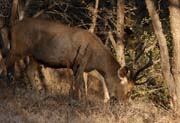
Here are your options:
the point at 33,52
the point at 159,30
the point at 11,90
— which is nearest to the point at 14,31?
the point at 33,52

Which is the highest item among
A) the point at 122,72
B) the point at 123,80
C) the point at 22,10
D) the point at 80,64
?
the point at 22,10

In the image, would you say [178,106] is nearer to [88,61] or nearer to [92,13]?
[88,61]

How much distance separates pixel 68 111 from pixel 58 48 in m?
3.41

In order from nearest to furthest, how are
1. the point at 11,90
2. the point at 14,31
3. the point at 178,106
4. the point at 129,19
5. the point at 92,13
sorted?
1. the point at 178,106
2. the point at 11,90
3. the point at 14,31
4. the point at 92,13
5. the point at 129,19

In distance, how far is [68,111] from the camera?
9.54m

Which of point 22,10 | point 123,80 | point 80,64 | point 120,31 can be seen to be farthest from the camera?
point 22,10

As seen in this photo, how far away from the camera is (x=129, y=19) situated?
1578 cm

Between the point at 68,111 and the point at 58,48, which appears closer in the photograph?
the point at 68,111

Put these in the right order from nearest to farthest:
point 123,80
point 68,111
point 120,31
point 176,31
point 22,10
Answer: point 68,111, point 176,31, point 123,80, point 120,31, point 22,10

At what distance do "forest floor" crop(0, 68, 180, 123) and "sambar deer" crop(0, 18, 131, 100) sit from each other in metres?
1.47

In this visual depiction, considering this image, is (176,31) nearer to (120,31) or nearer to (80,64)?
(80,64)

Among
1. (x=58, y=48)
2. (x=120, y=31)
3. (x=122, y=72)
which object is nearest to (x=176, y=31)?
(x=122, y=72)

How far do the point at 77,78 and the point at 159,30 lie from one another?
293cm

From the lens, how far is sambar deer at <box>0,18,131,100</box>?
41.6 ft
